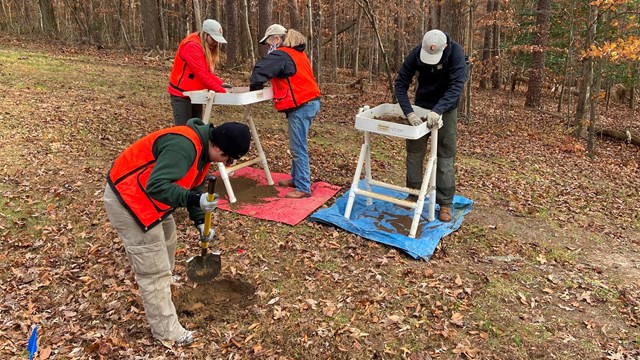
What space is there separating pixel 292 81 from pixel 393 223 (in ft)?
6.88

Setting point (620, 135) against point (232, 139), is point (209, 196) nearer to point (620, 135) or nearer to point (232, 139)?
point (232, 139)

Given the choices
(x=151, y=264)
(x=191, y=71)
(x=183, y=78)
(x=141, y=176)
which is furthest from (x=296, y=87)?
(x=151, y=264)

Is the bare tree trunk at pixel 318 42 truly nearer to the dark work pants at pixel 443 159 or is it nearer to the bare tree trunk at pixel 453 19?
the bare tree trunk at pixel 453 19

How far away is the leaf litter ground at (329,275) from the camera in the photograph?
3617mm

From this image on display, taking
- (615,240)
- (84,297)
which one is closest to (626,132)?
(615,240)

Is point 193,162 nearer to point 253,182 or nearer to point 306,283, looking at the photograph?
point 306,283

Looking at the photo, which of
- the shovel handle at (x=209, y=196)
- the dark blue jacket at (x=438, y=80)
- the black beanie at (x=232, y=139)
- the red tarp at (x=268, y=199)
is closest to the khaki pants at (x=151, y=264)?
the shovel handle at (x=209, y=196)

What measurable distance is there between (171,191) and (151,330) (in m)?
1.43

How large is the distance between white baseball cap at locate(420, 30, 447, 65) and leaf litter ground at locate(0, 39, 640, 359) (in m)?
2.02

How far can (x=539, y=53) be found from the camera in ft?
45.2

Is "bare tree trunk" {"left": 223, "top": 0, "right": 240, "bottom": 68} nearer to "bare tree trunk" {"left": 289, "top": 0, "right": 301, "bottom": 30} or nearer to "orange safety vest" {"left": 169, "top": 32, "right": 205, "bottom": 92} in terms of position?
"bare tree trunk" {"left": 289, "top": 0, "right": 301, "bottom": 30}

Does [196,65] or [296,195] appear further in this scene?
[296,195]

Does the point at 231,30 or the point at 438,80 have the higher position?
the point at 231,30

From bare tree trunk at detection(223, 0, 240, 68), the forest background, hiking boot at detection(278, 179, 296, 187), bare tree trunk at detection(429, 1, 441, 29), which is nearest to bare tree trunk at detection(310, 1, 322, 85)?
bare tree trunk at detection(223, 0, 240, 68)
